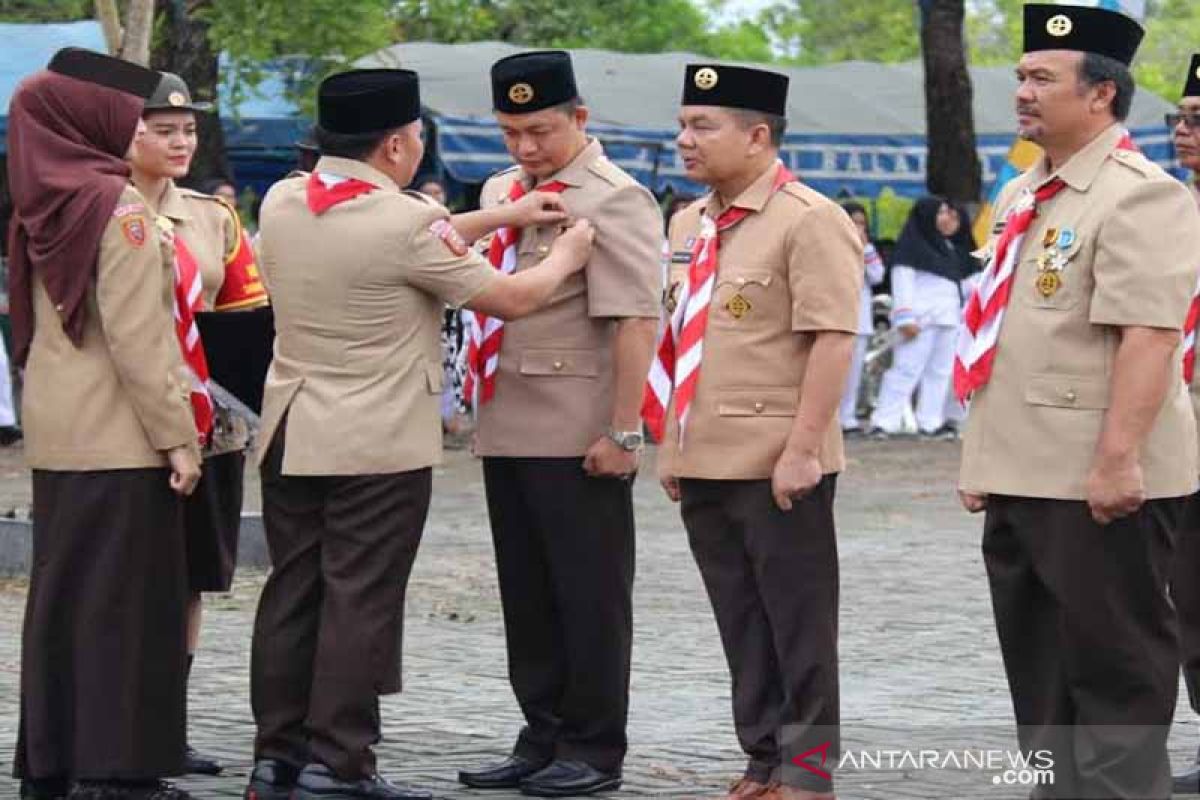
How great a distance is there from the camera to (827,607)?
23.3ft

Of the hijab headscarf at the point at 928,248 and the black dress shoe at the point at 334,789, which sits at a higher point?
the black dress shoe at the point at 334,789

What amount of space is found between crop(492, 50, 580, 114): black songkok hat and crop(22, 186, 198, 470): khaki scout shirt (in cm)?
109

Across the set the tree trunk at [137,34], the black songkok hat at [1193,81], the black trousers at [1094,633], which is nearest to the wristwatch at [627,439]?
the black trousers at [1094,633]

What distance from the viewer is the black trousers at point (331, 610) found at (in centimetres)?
724

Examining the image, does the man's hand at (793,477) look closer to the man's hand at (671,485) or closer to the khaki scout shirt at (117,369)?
the man's hand at (671,485)

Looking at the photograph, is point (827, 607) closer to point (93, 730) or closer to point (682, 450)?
point (682, 450)

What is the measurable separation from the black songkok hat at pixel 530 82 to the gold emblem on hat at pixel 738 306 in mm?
912

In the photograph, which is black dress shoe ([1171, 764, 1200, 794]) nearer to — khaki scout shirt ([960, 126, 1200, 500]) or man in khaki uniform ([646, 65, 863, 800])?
man in khaki uniform ([646, 65, 863, 800])

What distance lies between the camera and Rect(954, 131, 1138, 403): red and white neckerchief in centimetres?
652

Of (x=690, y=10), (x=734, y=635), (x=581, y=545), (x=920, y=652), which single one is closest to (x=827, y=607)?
(x=734, y=635)

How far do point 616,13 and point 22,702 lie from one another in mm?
30830

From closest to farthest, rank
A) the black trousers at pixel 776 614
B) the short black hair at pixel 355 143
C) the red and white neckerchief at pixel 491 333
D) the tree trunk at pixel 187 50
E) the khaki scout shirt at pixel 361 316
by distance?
1. the black trousers at pixel 776 614
2. the khaki scout shirt at pixel 361 316
3. the short black hair at pixel 355 143
4. the red and white neckerchief at pixel 491 333
5. the tree trunk at pixel 187 50

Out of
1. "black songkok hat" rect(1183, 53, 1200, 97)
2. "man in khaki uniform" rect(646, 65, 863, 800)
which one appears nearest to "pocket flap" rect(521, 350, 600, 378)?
"man in khaki uniform" rect(646, 65, 863, 800)

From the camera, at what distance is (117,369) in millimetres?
7070
